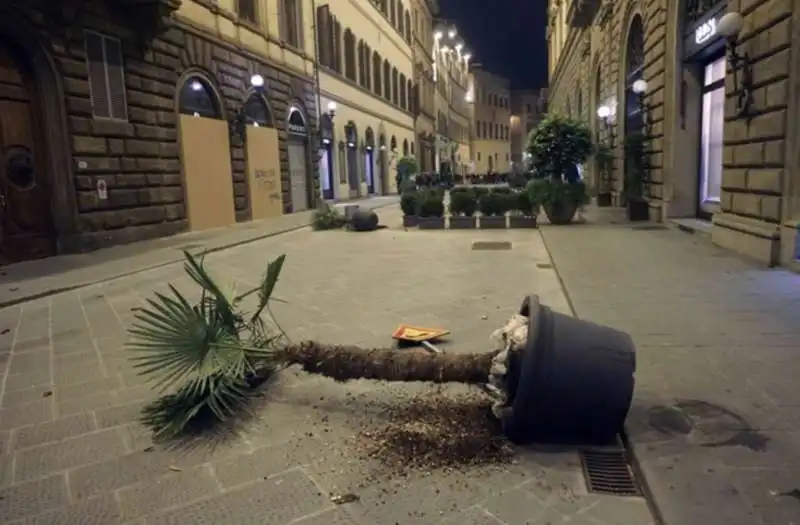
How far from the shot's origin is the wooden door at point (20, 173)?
29.6 feet

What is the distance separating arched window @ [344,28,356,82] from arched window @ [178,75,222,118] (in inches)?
499

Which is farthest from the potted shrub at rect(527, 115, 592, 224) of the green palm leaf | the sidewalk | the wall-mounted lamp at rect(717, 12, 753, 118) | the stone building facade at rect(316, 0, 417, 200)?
the stone building facade at rect(316, 0, 417, 200)

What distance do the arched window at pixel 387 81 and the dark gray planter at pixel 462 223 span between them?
2251cm

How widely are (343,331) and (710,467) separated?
292cm

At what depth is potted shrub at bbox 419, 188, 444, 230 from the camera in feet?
43.4

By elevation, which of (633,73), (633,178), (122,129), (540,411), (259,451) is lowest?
(259,451)

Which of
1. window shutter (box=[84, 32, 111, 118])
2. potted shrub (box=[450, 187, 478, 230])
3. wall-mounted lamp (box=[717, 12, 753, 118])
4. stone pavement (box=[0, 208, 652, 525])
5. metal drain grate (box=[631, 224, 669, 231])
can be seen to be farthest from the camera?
potted shrub (box=[450, 187, 478, 230])

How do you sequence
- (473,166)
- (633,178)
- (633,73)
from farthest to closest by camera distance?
(473,166)
(633,73)
(633,178)

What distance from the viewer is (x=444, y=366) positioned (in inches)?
119

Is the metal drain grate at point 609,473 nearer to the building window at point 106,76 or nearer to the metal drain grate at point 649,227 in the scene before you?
the metal drain grate at point 649,227

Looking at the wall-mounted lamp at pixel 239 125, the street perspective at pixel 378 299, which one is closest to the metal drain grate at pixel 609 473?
the street perspective at pixel 378 299

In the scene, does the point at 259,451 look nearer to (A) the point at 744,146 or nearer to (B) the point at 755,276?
(B) the point at 755,276

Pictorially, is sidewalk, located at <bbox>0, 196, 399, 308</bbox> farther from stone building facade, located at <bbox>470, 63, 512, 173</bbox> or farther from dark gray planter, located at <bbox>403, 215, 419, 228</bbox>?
stone building facade, located at <bbox>470, 63, 512, 173</bbox>

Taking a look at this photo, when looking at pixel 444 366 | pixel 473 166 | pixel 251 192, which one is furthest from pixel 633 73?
pixel 473 166
